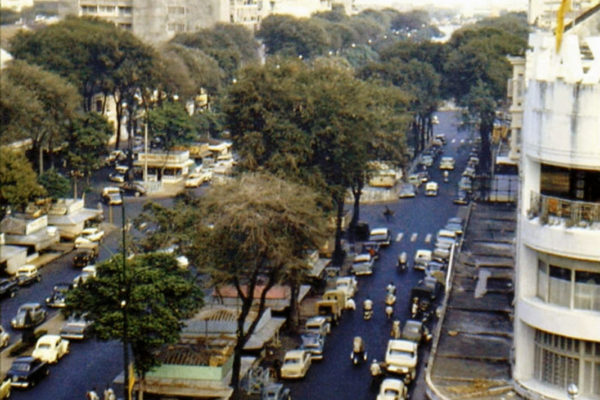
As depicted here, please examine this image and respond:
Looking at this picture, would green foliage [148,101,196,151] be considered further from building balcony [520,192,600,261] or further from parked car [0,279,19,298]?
building balcony [520,192,600,261]

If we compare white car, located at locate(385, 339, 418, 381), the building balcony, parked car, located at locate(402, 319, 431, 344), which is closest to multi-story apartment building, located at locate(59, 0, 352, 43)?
parked car, located at locate(402, 319, 431, 344)

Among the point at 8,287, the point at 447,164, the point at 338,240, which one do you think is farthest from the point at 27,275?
the point at 447,164

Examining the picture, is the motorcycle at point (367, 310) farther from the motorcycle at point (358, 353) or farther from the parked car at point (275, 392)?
the parked car at point (275, 392)

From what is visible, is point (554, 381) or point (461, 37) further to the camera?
point (461, 37)

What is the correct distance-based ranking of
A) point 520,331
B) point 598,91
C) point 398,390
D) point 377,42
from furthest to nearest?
point 377,42
point 398,390
point 520,331
point 598,91

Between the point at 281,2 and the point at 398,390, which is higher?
the point at 281,2

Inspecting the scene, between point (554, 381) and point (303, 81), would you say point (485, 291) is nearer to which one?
point (554, 381)

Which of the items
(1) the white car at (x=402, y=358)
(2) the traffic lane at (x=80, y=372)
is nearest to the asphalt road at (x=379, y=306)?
(1) the white car at (x=402, y=358)

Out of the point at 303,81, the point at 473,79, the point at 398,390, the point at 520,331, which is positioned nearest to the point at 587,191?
the point at 520,331
